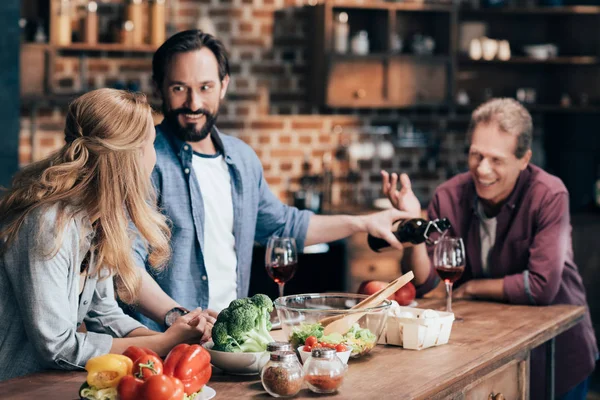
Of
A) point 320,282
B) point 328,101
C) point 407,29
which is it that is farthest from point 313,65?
point 320,282

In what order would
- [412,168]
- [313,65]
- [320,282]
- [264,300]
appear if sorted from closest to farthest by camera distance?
[264,300] → [320,282] → [313,65] → [412,168]

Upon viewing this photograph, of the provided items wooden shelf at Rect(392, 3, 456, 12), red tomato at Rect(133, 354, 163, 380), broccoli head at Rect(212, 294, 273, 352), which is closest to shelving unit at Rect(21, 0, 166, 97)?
wooden shelf at Rect(392, 3, 456, 12)

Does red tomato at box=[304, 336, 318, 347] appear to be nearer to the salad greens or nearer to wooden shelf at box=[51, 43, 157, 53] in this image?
the salad greens

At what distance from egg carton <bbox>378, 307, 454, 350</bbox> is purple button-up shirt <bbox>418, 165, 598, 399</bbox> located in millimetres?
707

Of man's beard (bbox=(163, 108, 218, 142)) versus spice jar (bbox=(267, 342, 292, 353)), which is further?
man's beard (bbox=(163, 108, 218, 142))

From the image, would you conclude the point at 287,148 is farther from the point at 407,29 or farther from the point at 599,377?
the point at 599,377

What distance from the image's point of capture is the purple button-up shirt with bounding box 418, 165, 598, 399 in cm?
290

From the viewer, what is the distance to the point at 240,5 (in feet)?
17.9

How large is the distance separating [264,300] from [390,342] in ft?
1.49

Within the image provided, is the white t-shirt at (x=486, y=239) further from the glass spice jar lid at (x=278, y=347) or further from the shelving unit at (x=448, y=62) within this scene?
the shelving unit at (x=448, y=62)

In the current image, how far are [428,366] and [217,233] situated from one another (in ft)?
3.71

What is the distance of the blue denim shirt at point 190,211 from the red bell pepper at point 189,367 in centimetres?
101

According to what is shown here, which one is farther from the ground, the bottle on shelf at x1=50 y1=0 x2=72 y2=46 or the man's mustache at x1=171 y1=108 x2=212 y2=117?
the bottle on shelf at x1=50 y1=0 x2=72 y2=46

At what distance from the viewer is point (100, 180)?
2.00m
